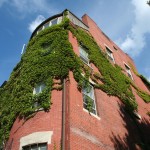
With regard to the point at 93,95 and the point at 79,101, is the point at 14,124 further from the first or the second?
the point at 93,95

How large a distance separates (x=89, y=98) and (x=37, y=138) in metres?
4.13

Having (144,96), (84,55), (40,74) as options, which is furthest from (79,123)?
(144,96)

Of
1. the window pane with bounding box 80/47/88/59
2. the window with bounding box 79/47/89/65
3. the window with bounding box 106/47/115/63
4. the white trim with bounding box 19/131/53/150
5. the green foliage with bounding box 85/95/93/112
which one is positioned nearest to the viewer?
the white trim with bounding box 19/131/53/150

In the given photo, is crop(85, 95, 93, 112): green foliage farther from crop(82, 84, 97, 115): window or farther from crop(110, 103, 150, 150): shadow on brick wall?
crop(110, 103, 150, 150): shadow on brick wall

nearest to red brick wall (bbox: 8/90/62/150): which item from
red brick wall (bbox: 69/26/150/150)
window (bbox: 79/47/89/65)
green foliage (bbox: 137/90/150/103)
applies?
red brick wall (bbox: 69/26/150/150)

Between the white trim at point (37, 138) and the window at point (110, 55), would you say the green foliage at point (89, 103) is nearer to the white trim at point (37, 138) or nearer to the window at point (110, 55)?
the white trim at point (37, 138)

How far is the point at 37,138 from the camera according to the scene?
438 inches

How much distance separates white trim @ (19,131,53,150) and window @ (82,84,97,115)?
307 centimetres

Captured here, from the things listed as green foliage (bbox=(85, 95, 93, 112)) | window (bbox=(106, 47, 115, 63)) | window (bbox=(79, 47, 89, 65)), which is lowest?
green foliage (bbox=(85, 95, 93, 112))

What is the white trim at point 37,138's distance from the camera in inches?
430

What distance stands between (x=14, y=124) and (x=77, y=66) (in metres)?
4.99

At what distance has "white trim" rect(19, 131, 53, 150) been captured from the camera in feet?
35.8

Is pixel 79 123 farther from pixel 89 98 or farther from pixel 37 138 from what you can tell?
pixel 89 98

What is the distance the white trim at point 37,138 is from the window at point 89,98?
3.07 m
